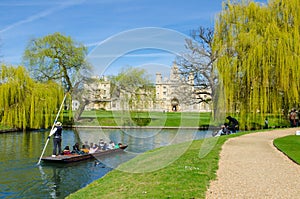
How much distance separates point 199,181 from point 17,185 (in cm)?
599

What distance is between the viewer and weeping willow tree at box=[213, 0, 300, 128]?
20.9 m

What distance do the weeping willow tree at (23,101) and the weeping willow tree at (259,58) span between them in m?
14.8

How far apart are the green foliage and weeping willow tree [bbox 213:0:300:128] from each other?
1813cm

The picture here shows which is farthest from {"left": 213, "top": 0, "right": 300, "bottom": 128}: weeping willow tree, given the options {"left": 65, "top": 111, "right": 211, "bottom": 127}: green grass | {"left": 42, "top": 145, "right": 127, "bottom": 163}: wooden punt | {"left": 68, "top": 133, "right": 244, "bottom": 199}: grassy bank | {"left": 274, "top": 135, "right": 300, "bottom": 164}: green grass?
{"left": 68, "top": 133, "right": 244, "bottom": 199}: grassy bank

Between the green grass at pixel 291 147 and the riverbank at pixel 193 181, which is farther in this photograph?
the green grass at pixel 291 147

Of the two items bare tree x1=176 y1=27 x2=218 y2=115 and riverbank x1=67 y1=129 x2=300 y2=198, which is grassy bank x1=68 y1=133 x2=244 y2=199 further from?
bare tree x1=176 y1=27 x2=218 y2=115

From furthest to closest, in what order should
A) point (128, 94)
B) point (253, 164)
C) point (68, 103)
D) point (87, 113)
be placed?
point (68, 103), point (87, 113), point (128, 94), point (253, 164)

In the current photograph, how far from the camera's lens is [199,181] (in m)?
7.65

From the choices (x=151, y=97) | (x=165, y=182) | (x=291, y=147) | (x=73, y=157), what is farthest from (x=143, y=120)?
(x=165, y=182)

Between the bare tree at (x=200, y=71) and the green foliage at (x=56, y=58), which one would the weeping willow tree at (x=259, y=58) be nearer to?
the bare tree at (x=200, y=71)

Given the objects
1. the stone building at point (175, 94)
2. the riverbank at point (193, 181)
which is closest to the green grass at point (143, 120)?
the stone building at point (175, 94)

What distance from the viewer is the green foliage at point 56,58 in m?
36.2

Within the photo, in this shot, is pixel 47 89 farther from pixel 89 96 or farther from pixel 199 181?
pixel 199 181

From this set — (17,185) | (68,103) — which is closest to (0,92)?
(68,103)
